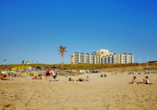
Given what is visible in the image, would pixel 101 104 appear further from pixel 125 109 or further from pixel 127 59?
pixel 127 59

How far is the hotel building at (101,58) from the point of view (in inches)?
4479

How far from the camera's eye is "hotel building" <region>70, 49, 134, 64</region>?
373 ft

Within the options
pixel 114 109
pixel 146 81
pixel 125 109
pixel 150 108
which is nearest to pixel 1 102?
pixel 114 109

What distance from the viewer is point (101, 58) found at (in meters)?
130

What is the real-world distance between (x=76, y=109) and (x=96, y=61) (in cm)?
12478

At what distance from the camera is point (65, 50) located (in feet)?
142

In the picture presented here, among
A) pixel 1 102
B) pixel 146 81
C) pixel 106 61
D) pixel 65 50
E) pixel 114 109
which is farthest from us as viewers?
pixel 106 61

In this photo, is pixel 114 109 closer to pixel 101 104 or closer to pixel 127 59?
pixel 101 104

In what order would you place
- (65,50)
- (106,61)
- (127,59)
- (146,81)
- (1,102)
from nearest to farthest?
(1,102) → (146,81) → (65,50) → (127,59) → (106,61)

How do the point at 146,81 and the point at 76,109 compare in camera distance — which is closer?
the point at 76,109

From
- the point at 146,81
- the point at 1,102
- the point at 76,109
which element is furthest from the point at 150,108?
the point at 146,81

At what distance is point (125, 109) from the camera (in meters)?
4.57

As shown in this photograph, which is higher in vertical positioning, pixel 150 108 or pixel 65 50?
pixel 65 50

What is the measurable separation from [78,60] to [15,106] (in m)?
116
